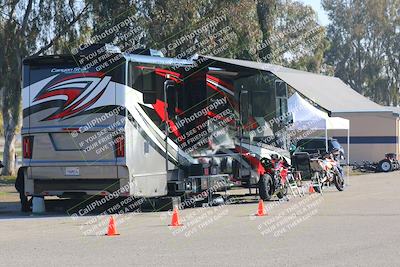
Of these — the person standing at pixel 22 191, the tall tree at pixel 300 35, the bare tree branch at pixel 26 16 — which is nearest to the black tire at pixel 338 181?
the person standing at pixel 22 191

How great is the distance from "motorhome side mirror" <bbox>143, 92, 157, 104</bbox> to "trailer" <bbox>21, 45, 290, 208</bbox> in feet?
0.07

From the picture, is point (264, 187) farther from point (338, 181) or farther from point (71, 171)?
point (71, 171)

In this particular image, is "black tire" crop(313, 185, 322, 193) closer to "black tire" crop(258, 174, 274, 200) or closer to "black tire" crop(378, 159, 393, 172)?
"black tire" crop(258, 174, 274, 200)

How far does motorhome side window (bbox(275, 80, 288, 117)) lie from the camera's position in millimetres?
19828

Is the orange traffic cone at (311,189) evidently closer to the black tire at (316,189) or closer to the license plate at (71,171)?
the black tire at (316,189)

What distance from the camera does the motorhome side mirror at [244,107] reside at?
18.3m

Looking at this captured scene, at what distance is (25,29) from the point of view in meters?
29.2

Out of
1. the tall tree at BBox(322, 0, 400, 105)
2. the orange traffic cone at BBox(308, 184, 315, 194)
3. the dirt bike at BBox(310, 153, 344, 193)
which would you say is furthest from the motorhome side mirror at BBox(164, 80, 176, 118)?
the tall tree at BBox(322, 0, 400, 105)

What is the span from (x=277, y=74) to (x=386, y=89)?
201 ft

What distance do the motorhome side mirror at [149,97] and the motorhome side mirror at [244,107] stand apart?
120 inches

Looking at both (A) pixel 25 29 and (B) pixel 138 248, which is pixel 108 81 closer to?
(B) pixel 138 248

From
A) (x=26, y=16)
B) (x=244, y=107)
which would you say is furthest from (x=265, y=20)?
(x=244, y=107)

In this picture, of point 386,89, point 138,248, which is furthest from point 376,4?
point 138,248

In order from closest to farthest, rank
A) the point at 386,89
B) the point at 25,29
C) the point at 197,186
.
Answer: the point at 197,186, the point at 25,29, the point at 386,89
